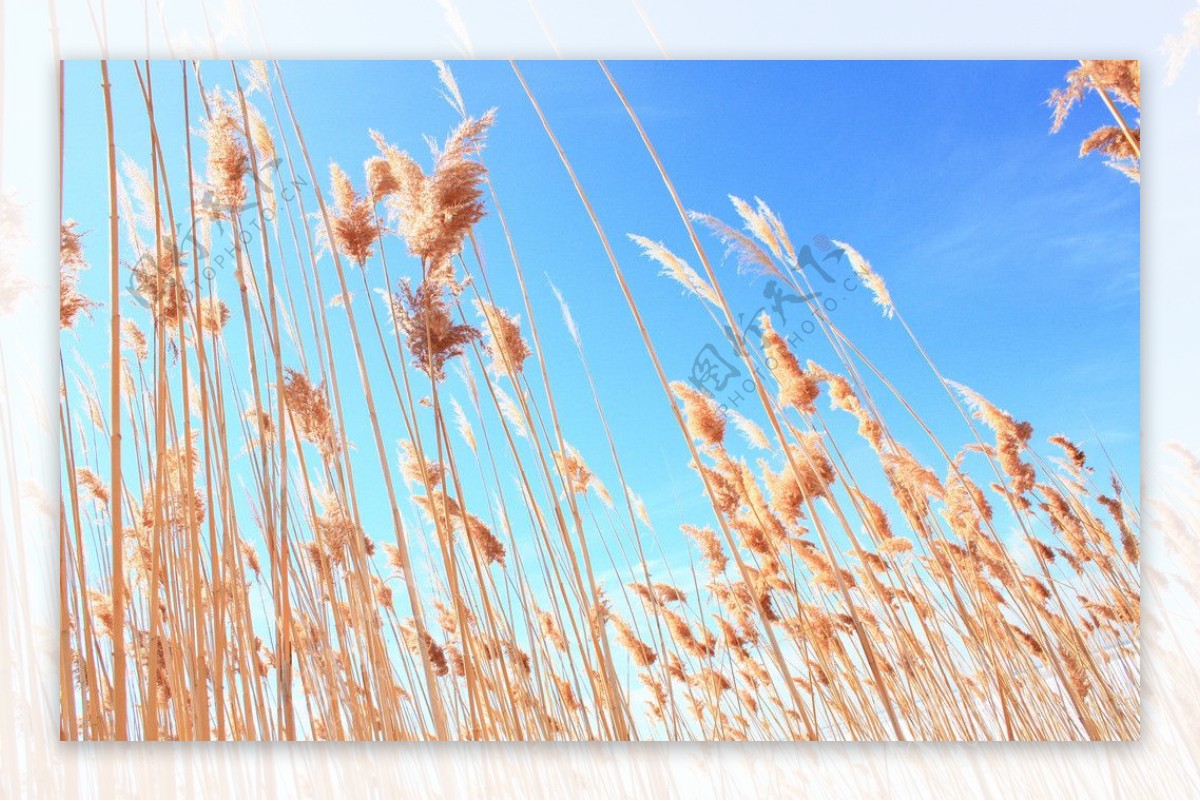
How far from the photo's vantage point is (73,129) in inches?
107

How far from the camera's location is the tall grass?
256cm

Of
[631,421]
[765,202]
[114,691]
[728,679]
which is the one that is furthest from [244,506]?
[765,202]

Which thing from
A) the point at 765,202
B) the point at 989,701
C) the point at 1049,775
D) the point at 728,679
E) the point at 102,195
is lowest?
the point at 1049,775

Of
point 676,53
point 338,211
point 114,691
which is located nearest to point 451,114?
point 338,211

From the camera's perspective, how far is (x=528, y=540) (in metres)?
2.59

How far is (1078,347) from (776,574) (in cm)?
81

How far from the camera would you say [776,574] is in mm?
2586

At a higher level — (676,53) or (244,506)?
(676,53)

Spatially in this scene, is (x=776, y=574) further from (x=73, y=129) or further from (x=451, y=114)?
(x=73, y=129)

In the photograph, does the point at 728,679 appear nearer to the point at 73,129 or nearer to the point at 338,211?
the point at 338,211

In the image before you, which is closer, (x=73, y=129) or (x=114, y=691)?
(x=114, y=691)

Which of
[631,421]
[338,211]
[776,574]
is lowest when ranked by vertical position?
[776,574]

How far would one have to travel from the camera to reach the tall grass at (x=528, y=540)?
2.56 meters

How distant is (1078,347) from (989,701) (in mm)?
784
